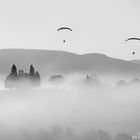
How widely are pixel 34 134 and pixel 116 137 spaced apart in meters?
21.1

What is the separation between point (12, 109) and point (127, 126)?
3594 cm

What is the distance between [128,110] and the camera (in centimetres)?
10669

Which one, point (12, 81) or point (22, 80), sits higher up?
point (22, 80)

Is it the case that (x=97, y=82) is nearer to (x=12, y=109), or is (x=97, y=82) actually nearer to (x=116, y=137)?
(x=12, y=109)

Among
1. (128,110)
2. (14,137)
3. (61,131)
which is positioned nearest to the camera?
(14,137)

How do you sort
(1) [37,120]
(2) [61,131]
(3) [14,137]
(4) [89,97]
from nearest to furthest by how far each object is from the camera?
1. (3) [14,137]
2. (2) [61,131]
3. (1) [37,120]
4. (4) [89,97]

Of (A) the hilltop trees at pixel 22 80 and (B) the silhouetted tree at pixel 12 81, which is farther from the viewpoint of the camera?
(A) the hilltop trees at pixel 22 80

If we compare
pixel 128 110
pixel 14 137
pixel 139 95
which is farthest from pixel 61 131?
pixel 139 95

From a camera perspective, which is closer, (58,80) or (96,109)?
(96,109)

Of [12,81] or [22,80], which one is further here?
[22,80]

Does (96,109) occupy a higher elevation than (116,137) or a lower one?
higher

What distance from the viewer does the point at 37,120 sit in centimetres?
9869

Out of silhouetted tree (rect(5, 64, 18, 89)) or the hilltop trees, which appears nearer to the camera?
silhouetted tree (rect(5, 64, 18, 89))

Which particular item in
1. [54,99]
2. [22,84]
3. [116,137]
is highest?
[22,84]
